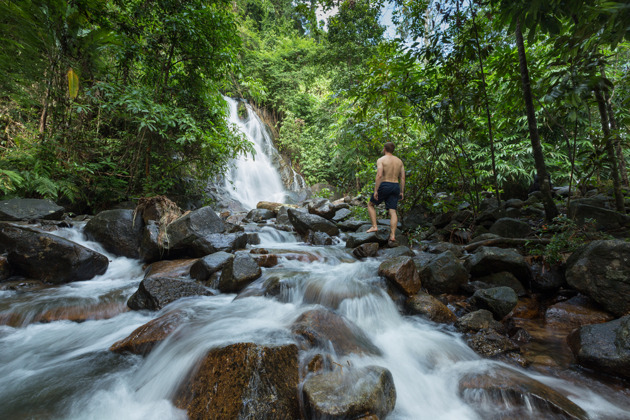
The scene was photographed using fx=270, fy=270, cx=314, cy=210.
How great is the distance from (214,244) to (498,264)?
15.3ft

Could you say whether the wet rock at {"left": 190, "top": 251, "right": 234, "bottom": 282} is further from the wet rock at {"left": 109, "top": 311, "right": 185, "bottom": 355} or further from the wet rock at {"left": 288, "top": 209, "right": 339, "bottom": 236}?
the wet rock at {"left": 288, "top": 209, "right": 339, "bottom": 236}

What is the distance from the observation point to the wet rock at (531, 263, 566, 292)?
3.35 m

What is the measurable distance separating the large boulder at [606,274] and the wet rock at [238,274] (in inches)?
156

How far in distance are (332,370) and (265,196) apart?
14.6 m

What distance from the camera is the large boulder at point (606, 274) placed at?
2.64m

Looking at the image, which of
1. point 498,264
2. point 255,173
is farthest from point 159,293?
point 255,173

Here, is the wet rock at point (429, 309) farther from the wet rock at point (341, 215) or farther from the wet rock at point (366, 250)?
the wet rock at point (341, 215)

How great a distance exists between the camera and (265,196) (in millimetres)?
16172

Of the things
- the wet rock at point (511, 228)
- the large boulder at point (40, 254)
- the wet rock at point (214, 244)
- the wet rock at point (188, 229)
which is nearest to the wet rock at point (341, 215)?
the wet rock at point (214, 244)

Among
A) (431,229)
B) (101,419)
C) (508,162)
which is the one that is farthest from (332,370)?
(508,162)

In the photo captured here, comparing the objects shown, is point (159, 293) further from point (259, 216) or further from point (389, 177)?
point (259, 216)

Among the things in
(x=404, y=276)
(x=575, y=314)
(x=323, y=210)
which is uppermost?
(x=323, y=210)

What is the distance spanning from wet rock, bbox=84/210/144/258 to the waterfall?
8858 millimetres

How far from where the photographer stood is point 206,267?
4.17m
